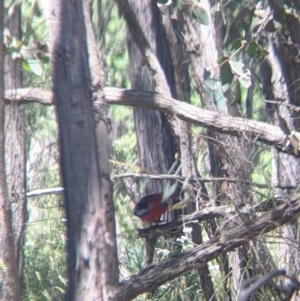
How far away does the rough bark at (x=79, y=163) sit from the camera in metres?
3.45

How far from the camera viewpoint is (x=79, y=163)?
11.5 ft

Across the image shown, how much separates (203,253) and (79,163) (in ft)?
2.77

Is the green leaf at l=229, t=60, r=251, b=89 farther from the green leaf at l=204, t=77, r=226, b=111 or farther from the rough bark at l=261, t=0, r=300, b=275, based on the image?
the rough bark at l=261, t=0, r=300, b=275

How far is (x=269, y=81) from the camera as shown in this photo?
5.93 metres

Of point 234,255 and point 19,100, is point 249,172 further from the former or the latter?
point 19,100

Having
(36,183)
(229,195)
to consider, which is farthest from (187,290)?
(36,183)

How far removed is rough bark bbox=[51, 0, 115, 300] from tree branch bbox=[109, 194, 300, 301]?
0.15 metres

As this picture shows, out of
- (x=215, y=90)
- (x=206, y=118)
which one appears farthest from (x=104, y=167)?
(x=215, y=90)

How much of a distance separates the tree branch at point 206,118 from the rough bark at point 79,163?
1.13 metres

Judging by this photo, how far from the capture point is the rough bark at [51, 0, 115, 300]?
3.45 metres

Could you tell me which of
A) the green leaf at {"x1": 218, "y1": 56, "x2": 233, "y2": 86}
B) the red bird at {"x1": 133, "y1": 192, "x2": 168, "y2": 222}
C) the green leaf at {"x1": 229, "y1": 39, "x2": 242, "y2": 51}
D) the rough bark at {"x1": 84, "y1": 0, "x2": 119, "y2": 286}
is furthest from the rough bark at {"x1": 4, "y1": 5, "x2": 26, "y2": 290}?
the rough bark at {"x1": 84, "y1": 0, "x2": 119, "y2": 286}

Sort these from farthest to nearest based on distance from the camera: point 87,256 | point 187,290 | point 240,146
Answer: point 187,290 < point 240,146 < point 87,256

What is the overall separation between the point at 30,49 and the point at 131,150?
5.25 m

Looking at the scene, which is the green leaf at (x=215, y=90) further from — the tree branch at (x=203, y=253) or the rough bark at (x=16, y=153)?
the rough bark at (x=16, y=153)
